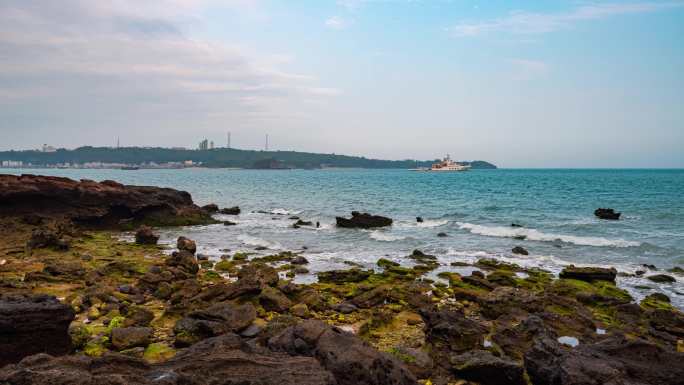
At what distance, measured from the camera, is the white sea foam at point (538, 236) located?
3412 centimetres

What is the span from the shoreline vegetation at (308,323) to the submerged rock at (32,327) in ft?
0.09

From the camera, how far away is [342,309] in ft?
54.5

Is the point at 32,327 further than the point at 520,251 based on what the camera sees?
No

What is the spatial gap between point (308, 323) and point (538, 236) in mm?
33509

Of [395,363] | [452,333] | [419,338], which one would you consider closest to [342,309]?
[419,338]

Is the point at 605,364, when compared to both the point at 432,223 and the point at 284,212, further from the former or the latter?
the point at 284,212

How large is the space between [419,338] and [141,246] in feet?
83.2

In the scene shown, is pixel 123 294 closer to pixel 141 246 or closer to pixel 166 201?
pixel 141 246

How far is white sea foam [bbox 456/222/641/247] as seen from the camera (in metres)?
34.1

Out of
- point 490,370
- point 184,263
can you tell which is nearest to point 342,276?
point 184,263

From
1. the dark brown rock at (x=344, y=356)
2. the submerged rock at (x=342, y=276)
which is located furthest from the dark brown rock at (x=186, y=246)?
the dark brown rock at (x=344, y=356)

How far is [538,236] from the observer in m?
38.0

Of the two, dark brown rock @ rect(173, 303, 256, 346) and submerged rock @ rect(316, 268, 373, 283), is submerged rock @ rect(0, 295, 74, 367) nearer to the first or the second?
dark brown rock @ rect(173, 303, 256, 346)

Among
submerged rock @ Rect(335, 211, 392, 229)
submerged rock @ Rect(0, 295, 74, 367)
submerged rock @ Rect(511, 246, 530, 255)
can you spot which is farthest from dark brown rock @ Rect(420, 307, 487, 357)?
submerged rock @ Rect(335, 211, 392, 229)
